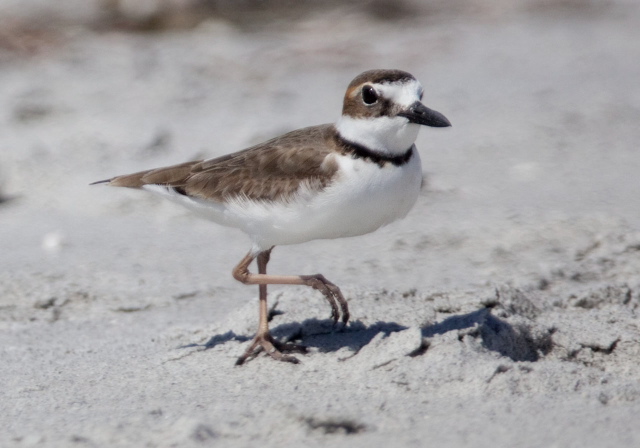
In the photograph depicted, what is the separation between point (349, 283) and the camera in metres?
4.90

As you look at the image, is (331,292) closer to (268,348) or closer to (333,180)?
(268,348)

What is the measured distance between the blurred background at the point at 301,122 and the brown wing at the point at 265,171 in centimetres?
76

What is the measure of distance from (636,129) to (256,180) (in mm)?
3497

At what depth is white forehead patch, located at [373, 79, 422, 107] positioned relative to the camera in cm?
377

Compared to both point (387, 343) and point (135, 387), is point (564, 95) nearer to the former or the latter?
point (387, 343)

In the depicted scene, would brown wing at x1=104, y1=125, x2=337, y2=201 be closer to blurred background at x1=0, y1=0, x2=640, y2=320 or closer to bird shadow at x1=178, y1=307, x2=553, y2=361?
bird shadow at x1=178, y1=307, x2=553, y2=361

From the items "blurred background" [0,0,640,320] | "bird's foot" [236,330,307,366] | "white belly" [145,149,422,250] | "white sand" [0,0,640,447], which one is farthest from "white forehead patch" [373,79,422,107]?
"blurred background" [0,0,640,320]

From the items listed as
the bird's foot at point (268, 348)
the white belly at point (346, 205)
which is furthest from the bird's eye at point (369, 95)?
the bird's foot at point (268, 348)

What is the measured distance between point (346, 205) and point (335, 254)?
5.32 feet

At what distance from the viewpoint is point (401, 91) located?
3773 mm

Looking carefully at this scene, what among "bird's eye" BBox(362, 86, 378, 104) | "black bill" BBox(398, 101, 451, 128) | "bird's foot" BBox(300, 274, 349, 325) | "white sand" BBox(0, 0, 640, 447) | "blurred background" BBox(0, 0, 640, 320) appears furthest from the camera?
"blurred background" BBox(0, 0, 640, 320)

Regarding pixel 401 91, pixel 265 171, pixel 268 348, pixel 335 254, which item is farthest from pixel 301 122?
pixel 268 348

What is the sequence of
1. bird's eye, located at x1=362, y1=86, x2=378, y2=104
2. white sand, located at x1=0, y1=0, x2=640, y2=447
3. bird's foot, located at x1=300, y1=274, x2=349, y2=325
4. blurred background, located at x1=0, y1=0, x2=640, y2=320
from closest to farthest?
white sand, located at x1=0, y1=0, x2=640, y2=447, bird's eye, located at x1=362, y1=86, x2=378, y2=104, bird's foot, located at x1=300, y1=274, x2=349, y2=325, blurred background, located at x1=0, y1=0, x2=640, y2=320

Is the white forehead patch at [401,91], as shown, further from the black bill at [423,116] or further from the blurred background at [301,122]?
the blurred background at [301,122]
